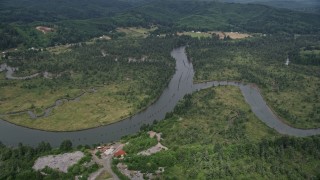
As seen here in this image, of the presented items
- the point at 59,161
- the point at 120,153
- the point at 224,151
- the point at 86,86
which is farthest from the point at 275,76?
the point at 59,161

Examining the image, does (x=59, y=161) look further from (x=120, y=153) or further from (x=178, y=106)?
(x=178, y=106)

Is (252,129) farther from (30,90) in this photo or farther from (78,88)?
(30,90)

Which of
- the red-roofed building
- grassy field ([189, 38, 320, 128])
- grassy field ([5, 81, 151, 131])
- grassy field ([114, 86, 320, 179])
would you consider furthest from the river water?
the red-roofed building

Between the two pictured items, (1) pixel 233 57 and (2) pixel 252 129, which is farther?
(1) pixel 233 57

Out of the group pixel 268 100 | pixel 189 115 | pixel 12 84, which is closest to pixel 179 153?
pixel 189 115

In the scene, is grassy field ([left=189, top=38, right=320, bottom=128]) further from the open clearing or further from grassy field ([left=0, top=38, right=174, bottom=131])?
the open clearing

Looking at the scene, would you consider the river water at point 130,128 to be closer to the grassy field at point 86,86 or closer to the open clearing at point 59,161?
the grassy field at point 86,86

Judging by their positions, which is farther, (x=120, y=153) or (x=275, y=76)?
(x=275, y=76)
